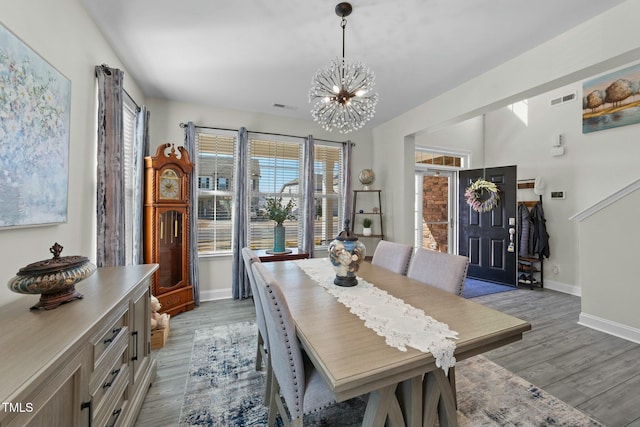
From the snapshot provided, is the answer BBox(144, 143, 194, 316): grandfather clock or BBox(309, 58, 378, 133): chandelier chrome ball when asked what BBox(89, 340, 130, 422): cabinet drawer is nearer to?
BBox(144, 143, 194, 316): grandfather clock

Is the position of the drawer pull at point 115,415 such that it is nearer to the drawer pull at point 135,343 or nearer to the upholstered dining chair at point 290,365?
the drawer pull at point 135,343

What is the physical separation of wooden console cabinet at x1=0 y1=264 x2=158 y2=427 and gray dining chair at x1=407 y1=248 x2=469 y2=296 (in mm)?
1937

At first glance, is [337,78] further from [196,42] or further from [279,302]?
[279,302]

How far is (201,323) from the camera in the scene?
299 centimetres

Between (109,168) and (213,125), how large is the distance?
6.13ft

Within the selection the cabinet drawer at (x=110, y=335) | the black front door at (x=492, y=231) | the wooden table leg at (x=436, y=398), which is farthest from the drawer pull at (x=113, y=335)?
the black front door at (x=492, y=231)

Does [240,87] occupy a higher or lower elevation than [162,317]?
higher

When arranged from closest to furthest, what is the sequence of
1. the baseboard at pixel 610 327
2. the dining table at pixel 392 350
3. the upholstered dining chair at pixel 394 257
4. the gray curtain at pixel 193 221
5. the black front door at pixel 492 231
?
the dining table at pixel 392 350, the upholstered dining chair at pixel 394 257, the baseboard at pixel 610 327, the gray curtain at pixel 193 221, the black front door at pixel 492 231

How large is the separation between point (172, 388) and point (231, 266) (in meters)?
2.09

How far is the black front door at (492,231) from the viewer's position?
175 inches

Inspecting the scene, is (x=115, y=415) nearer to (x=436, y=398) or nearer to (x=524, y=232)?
(x=436, y=398)

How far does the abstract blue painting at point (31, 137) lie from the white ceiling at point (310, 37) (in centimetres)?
91

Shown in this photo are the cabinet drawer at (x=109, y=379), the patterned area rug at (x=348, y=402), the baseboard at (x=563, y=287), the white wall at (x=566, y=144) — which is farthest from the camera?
the baseboard at (x=563, y=287)

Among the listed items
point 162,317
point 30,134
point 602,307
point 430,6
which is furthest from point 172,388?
point 602,307
